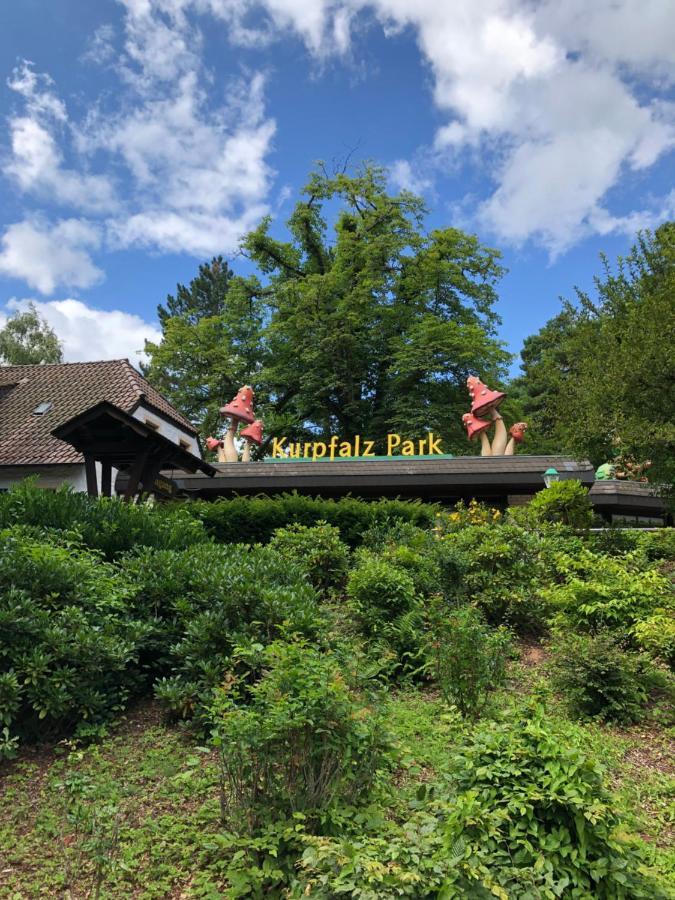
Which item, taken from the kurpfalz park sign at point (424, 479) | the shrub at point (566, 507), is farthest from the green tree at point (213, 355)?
the shrub at point (566, 507)

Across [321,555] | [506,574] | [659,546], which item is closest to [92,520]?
[321,555]

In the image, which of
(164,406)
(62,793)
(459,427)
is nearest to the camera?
(62,793)

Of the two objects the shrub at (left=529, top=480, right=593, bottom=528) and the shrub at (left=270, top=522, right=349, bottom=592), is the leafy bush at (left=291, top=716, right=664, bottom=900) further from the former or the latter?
the shrub at (left=529, top=480, right=593, bottom=528)

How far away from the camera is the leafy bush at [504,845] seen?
2252mm

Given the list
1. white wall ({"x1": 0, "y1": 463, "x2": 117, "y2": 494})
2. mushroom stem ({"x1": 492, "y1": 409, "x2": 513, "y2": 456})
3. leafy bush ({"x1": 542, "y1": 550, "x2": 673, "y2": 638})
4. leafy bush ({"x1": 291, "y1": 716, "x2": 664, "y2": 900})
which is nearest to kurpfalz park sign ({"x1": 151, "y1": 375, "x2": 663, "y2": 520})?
mushroom stem ({"x1": 492, "y1": 409, "x2": 513, "y2": 456})

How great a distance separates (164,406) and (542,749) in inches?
852

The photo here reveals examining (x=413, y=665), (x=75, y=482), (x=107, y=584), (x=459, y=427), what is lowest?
(x=413, y=665)

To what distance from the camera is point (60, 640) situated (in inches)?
153

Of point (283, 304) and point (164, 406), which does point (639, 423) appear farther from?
point (283, 304)

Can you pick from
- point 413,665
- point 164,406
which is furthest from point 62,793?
point 164,406

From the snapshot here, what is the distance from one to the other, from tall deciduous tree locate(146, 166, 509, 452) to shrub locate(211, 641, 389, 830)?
21809 mm

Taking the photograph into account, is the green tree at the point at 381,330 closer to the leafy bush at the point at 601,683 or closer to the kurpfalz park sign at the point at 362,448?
the kurpfalz park sign at the point at 362,448

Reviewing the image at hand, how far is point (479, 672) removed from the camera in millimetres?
4445

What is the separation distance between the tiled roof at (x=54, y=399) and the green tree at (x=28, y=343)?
39.3 ft
